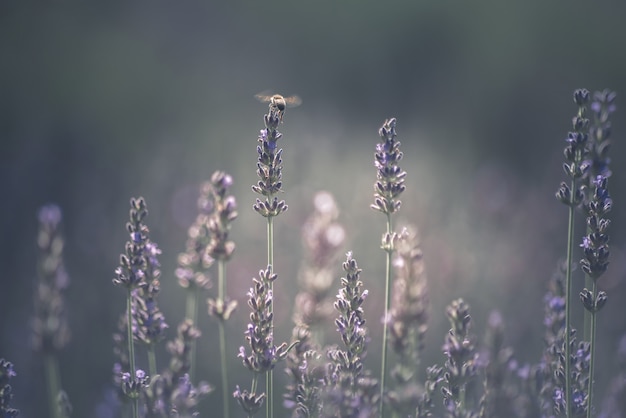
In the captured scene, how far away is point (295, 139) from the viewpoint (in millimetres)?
7980

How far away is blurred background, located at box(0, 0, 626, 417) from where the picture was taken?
4844 millimetres

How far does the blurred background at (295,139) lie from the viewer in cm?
484

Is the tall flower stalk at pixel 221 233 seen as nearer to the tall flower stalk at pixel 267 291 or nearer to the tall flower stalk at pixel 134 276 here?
the tall flower stalk at pixel 267 291

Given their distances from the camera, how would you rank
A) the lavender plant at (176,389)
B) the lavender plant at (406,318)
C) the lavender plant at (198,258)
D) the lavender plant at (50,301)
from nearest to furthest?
the lavender plant at (406,318)
the lavender plant at (176,389)
the lavender plant at (198,258)
the lavender plant at (50,301)

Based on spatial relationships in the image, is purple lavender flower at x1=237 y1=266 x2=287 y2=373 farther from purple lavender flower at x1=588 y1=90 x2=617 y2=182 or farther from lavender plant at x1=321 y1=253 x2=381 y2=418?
purple lavender flower at x1=588 y1=90 x2=617 y2=182

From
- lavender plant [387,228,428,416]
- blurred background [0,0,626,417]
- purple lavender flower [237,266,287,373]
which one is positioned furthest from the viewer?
blurred background [0,0,626,417]

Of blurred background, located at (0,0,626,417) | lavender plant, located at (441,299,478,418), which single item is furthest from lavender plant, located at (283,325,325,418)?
blurred background, located at (0,0,626,417)

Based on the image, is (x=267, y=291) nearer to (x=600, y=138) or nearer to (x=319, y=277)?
(x=319, y=277)

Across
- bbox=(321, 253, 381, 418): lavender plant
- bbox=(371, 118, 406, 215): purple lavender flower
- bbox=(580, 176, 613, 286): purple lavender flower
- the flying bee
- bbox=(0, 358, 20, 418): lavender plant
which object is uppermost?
the flying bee

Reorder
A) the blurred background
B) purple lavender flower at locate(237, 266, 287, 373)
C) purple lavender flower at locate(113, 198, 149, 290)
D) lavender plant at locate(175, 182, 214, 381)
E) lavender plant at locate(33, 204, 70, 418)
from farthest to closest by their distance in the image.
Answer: the blurred background → lavender plant at locate(33, 204, 70, 418) → lavender plant at locate(175, 182, 214, 381) → purple lavender flower at locate(113, 198, 149, 290) → purple lavender flower at locate(237, 266, 287, 373)

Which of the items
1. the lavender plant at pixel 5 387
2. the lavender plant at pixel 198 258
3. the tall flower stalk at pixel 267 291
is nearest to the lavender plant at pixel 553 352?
the tall flower stalk at pixel 267 291

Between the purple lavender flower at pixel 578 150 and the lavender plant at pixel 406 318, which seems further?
the purple lavender flower at pixel 578 150

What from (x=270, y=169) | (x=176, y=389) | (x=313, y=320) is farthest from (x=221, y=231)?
(x=176, y=389)

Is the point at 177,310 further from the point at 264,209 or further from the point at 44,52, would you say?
the point at 44,52
